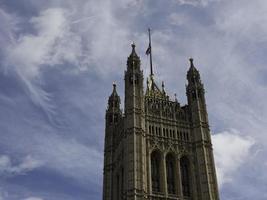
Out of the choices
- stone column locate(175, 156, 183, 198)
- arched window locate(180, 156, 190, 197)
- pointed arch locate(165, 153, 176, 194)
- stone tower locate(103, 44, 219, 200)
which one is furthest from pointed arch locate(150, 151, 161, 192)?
arched window locate(180, 156, 190, 197)

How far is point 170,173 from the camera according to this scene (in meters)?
51.9

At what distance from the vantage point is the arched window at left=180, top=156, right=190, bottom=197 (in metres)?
50.7

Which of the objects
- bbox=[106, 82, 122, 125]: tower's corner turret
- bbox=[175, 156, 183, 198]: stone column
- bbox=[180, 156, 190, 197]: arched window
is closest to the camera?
bbox=[175, 156, 183, 198]: stone column

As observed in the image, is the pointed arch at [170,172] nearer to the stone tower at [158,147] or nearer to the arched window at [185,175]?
the stone tower at [158,147]

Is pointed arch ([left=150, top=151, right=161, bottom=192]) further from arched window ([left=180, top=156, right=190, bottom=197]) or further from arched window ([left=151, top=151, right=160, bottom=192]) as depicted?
arched window ([left=180, top=156, right=190, bottom=197])

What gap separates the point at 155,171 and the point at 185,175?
11.9 ft

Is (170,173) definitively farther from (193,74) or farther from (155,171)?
(193,74)

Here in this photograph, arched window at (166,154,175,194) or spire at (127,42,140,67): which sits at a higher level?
spire at (127,42,140,67)

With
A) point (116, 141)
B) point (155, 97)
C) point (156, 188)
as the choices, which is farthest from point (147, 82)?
point (156, 188)

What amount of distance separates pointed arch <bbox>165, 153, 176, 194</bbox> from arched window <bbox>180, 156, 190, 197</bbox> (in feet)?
3.71

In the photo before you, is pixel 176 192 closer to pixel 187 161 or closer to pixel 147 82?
pixel 187 161

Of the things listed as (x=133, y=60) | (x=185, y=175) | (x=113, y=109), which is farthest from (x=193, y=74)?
(x=185, y=175)

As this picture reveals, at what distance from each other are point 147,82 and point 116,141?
32.3ft

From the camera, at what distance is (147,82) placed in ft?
207
